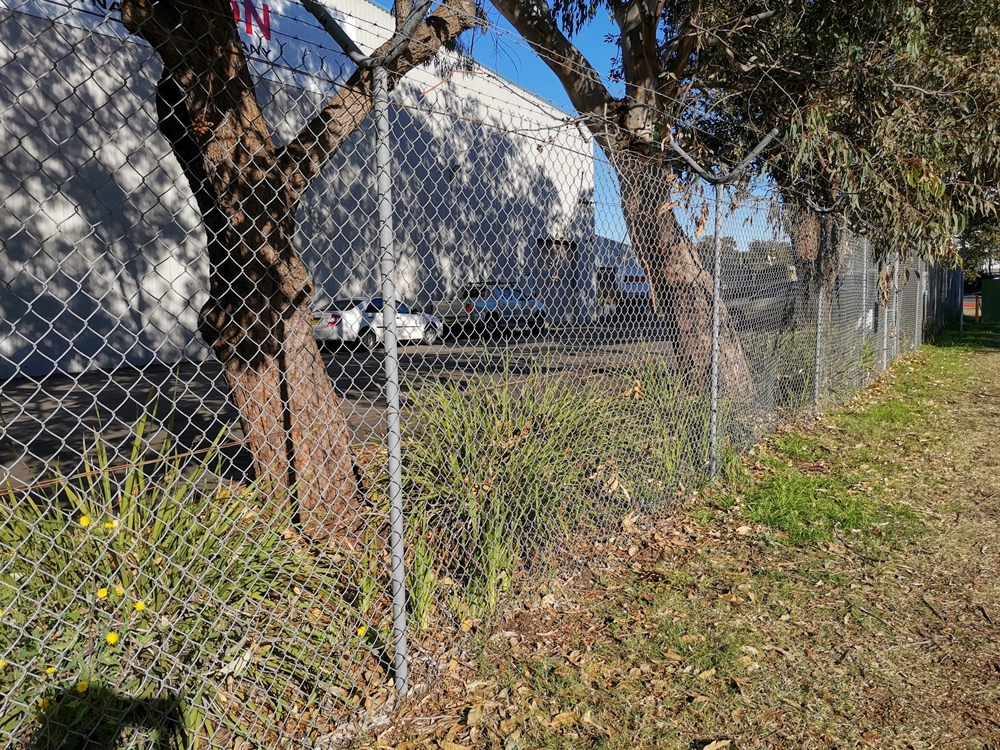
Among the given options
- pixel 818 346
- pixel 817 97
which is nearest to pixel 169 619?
pixel 817 97

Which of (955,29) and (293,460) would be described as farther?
(955,29)

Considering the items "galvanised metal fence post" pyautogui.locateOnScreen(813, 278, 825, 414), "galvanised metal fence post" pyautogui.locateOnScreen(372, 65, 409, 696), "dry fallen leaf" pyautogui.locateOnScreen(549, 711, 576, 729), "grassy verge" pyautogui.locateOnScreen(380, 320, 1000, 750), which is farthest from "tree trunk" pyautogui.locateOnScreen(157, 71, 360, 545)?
"galvanised metal fence post" pyautogui.locateOnScreen(813, 278, 825, 414)

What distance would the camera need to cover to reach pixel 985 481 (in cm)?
596

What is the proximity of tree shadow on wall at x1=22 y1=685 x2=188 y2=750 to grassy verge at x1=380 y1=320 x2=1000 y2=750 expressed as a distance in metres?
0.78

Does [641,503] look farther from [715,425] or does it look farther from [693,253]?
[693,253]

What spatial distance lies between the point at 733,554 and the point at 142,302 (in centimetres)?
1252

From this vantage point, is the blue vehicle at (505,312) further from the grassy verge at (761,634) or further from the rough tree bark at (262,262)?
the grassy verge at (761,634)

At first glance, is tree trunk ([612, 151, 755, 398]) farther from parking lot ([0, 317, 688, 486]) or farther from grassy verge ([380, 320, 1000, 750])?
grassy verge ([380, 320, 1000, 750])

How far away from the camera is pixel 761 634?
11.9 feet

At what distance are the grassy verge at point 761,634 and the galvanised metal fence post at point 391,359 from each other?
1.33 ft

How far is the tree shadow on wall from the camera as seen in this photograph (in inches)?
86.4

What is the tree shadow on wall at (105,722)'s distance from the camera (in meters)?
2.20

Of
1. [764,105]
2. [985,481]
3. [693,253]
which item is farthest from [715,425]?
[764,105]

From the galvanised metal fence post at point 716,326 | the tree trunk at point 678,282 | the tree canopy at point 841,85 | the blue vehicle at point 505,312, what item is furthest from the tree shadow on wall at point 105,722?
the tree canopy at point 841,85
